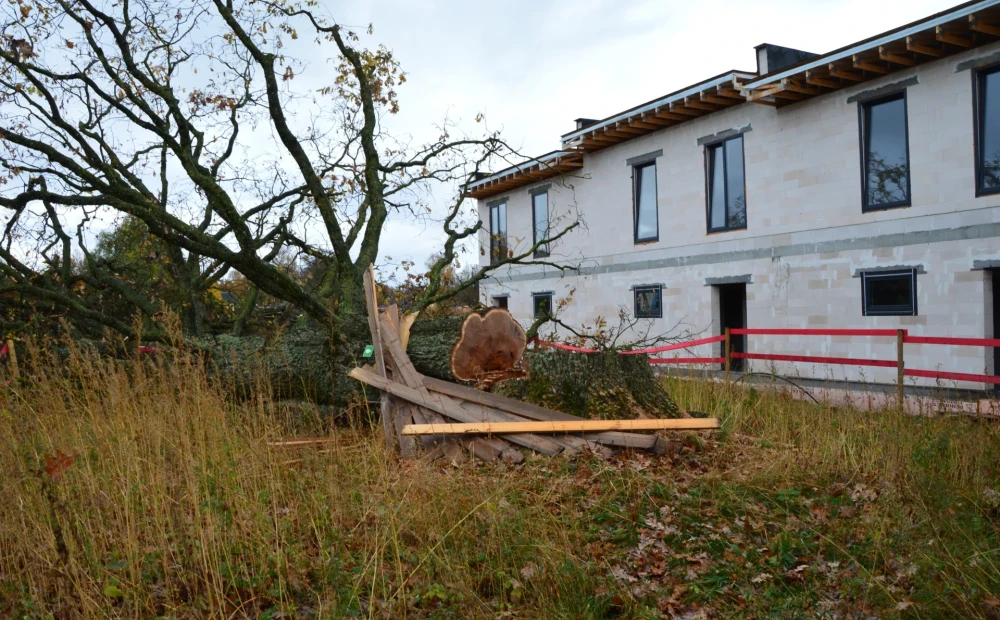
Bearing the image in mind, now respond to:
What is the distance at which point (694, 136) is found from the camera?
16828 millimetres

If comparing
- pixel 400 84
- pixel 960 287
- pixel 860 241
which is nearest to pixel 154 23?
pixel 400 84

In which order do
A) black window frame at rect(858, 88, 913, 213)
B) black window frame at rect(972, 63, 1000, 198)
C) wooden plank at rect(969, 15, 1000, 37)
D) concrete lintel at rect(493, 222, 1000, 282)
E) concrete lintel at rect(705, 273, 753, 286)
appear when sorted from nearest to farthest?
wooden plank at rect(969, 15, 1000, 37), black window frame at rect(972, 63, 1000, 198), concrete lintel at rect(493, 222, 1000, 282), black window frame at rect(858, 88, 913, 213), concrete lintel at rect(705, 273, 753, 286)

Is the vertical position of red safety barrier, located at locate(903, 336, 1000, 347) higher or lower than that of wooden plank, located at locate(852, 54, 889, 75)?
lower

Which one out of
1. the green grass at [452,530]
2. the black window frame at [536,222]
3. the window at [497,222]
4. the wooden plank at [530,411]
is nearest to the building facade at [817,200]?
the black window frame at [536,222]

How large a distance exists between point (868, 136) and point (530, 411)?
32.6 ft

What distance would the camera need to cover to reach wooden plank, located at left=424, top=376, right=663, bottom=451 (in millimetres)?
7059

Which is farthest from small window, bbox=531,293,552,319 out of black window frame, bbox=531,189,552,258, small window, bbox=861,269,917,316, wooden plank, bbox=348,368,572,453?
wooden plank, bbox=348,368,572,453

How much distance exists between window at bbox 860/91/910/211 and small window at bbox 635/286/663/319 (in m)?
5.47

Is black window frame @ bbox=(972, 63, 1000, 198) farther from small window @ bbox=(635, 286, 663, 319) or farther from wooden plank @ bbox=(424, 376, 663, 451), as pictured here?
wooden plank @ bbox=(424, 376, 663, 451)

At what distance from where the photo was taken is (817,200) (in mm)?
14367

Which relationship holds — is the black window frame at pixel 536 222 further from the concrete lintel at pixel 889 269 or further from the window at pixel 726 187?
the concrete lintel at pixel 889 269

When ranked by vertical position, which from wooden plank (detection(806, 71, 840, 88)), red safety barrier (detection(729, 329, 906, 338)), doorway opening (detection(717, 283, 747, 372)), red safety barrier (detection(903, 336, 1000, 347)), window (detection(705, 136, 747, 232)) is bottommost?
red safety barrier (detection(903, 336, 1000, 347))

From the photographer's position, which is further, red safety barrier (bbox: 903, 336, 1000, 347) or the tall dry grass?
red safety barrier (bbox: 903, 336, 1000, 347)

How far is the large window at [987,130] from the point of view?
1178 cm
